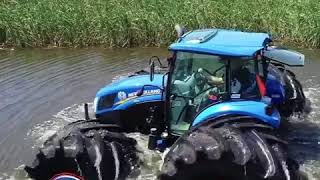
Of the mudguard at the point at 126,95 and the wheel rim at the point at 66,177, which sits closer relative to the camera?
the wheel rim at the point at 66,177

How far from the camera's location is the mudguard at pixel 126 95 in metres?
7.89

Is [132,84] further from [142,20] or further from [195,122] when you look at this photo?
[142,20]

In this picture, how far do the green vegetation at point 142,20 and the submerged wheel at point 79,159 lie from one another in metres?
8.75

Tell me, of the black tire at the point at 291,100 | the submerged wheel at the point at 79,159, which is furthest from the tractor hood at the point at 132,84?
the black tire at the point at 291,100

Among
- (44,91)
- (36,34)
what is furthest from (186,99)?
(36,34)

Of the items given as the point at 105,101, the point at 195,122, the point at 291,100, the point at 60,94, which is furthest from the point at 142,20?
the point at 195,122

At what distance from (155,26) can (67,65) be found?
2.89 meters

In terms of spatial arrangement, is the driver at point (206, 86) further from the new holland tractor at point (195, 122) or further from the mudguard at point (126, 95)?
the mudguard at point (126, 95)

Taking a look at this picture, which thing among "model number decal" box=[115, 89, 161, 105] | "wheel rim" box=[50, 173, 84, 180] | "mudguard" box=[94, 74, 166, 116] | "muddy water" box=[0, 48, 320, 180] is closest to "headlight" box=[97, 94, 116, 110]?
"mudguard" box=[94, 74, 166, 116]

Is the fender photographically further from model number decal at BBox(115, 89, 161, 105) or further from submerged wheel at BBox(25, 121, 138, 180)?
submerged wheel at BBox(25, 121, 138, 180)

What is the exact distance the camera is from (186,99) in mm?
7516

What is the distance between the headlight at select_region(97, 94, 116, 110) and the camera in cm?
810

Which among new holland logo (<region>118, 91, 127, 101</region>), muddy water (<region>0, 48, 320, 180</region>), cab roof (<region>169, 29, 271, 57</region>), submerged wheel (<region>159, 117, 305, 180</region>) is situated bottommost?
muddy water (<region>0, 48, 320, 180</region>)

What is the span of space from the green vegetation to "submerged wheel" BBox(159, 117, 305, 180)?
9.19 metres
